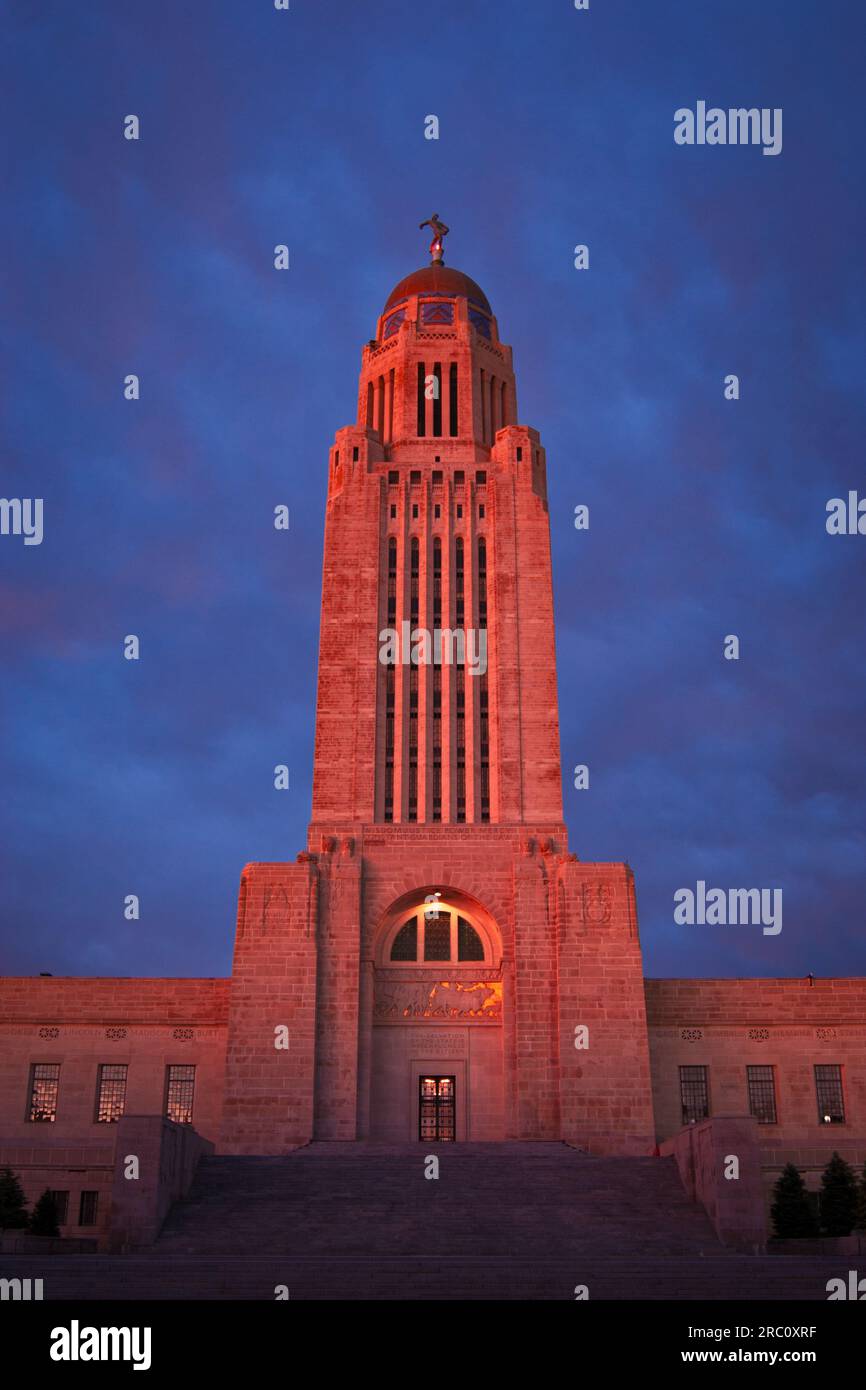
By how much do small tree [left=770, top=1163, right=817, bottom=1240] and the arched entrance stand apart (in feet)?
37.7

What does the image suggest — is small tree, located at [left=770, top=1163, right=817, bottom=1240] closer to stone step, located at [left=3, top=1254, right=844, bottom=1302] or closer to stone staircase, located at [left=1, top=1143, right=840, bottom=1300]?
stone staircase, located at [left=1, top=1143, right=840, bottom=1300]

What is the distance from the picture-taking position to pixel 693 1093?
4219 centimetres

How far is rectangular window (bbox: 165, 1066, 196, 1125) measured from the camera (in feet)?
138

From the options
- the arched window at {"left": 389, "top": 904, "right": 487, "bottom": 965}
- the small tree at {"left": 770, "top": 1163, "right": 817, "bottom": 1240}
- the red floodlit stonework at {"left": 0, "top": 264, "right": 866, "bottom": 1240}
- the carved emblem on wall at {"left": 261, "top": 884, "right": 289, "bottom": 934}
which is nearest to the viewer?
the small tree at {"left": 770, "top": 1163, "right": 817, "bottom": 1240}

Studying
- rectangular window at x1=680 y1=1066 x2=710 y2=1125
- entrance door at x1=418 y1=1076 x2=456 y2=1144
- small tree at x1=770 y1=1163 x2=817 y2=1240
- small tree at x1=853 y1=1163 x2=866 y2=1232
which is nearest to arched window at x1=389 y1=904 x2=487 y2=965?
entrance door at x1=418 y1=1076 x2=456 y2=1144

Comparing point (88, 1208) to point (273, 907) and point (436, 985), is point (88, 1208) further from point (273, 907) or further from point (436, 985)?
point (436, 985)

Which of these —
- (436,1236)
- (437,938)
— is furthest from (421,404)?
(436,1236)

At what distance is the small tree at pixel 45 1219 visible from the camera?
27.8m

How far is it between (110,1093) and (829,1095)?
23340 mm

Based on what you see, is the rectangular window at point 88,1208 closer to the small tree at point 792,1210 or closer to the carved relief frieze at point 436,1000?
the carved relief frieze at point 436,1000
